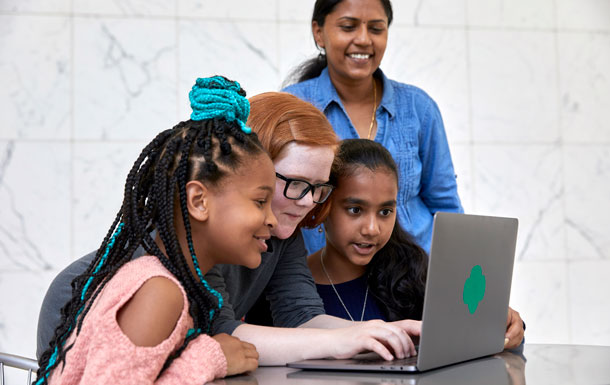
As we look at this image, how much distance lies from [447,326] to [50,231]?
107 inches

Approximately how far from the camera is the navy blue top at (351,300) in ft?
6.05

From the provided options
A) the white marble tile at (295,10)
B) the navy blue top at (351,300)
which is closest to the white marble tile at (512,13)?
the white marble tile at (295,10)

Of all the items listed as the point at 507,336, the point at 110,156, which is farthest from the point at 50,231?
the point at 507,336

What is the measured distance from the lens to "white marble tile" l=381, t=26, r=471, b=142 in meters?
3.70

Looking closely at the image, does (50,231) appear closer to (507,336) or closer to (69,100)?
(69,100)

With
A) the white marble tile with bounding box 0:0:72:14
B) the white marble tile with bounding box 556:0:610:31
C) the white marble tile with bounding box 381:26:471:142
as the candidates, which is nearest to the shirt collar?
the white marble tile with bounding box 381:26:471:142

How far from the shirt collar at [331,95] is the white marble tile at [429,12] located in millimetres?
1471

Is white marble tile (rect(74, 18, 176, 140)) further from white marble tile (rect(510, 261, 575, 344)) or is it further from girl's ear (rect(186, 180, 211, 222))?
girl's ear (rect(186, 180, 211, 222))

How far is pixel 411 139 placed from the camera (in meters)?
2.29

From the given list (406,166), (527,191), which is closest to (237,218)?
(406,166)

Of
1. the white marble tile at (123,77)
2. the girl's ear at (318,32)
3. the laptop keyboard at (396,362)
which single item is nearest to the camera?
the laptop keyboard at (396,362)

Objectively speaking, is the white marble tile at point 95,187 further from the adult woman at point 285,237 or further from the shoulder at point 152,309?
the shoulder at point 152,309

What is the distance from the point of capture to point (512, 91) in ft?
12.5

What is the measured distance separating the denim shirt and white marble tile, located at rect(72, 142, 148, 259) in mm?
1400
